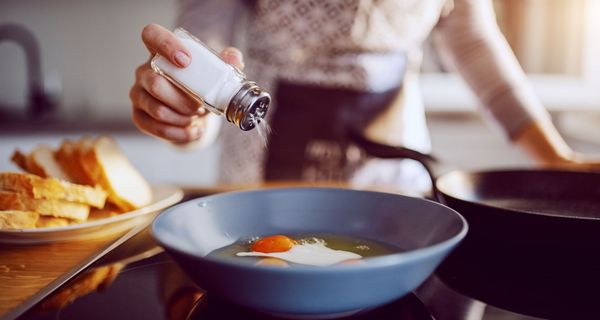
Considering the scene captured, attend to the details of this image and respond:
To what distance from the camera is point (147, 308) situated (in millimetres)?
487

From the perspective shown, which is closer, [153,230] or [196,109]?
[153,230]

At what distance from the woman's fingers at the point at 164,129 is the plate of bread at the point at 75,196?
0.26ft

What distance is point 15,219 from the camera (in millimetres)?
654

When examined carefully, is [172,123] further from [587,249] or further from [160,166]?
[160,166]

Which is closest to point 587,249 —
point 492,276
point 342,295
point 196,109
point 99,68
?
point 492,276

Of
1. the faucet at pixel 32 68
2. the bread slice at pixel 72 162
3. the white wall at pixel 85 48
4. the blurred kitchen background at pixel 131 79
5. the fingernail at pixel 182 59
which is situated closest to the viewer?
the fingernail at pixel 182 59

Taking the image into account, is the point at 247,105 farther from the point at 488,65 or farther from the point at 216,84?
the point at 488,65

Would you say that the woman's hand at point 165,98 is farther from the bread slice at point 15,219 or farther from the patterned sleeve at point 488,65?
the patterned sleeve at point 488,65

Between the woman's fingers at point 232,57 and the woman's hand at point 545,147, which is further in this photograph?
the woman's hand at point 545,147

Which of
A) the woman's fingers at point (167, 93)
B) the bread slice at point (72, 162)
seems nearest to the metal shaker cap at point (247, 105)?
the woman's fingers at point (167, 93)

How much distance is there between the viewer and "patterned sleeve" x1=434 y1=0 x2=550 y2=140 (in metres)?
1.17

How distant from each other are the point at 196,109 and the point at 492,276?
41cm

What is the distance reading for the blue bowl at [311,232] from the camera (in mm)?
397

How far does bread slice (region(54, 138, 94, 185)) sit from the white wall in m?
1.71
